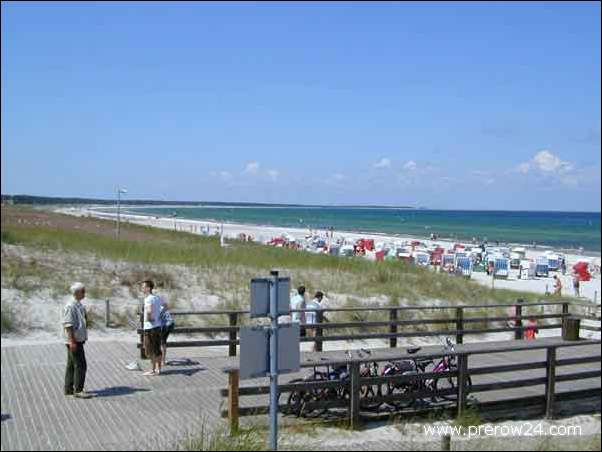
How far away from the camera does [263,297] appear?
→ 5719 mm

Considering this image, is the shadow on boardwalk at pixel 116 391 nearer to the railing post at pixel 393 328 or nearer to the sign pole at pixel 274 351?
the sign pole at pixel 274 351

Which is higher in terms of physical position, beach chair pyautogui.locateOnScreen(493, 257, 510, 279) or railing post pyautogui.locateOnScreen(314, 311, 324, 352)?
railing post pyautogui.locateOnScreen(314, 311, 324, 352)

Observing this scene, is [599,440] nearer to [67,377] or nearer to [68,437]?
[68,437]

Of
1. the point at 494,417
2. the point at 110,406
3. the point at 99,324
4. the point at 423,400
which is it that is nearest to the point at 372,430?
the point at 423,400

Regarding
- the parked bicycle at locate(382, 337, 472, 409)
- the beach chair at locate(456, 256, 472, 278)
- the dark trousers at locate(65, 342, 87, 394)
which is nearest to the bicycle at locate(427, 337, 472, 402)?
the parked bicycle at locate(382, 337, 472, 409)

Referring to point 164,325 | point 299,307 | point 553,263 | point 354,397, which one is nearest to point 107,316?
point 299,307

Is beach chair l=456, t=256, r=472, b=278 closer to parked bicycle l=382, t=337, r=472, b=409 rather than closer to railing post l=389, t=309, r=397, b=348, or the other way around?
railing post l=389, t=309, r=397, b=348

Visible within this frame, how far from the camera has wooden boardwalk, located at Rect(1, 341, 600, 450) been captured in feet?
15.2

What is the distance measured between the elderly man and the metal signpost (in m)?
2.80

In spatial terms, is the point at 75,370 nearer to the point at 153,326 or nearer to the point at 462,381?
the point at 153,326

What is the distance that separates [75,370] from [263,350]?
3399mm

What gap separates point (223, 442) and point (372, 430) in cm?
236

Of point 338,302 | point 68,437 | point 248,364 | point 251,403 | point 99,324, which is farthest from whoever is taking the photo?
point 338,302

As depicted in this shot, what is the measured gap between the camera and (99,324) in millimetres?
13266
